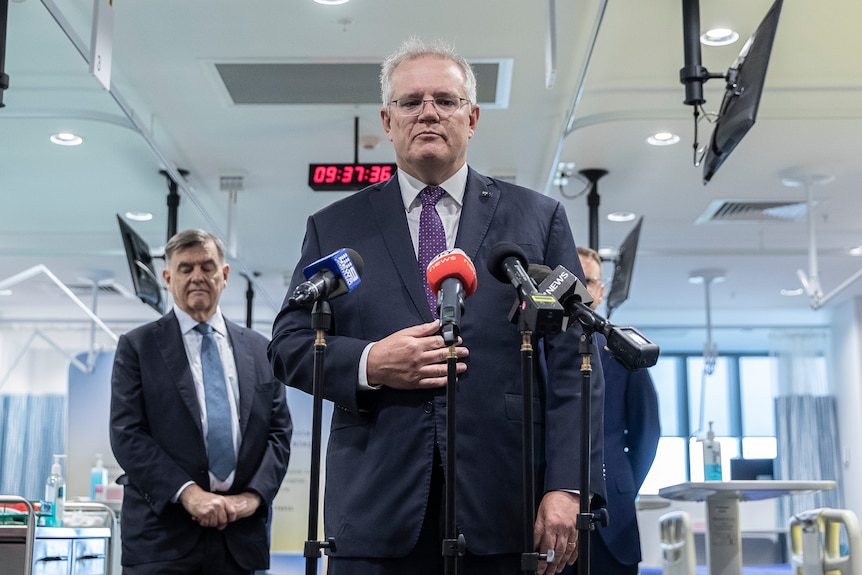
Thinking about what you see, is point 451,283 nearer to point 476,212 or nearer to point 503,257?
point 503,257

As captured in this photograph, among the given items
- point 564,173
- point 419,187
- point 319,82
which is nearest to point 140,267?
point 319,82

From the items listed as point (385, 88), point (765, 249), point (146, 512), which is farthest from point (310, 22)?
point (765, 249)

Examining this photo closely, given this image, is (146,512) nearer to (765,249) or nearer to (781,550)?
(765,249)

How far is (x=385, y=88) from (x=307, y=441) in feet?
24.0

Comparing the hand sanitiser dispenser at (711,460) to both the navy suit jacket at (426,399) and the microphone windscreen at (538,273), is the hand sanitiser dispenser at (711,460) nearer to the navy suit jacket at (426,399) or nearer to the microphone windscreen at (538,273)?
the navy suit jacket at (426,399)

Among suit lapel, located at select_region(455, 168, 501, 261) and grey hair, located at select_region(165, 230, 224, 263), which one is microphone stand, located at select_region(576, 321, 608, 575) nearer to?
suit lapel, located at select_region(455, 168, 501, 261)

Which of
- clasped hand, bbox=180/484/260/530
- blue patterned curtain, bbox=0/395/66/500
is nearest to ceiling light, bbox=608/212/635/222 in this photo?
clasped hand, bbox=180/484/260/530

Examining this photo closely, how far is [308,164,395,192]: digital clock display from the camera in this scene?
20.8 ft

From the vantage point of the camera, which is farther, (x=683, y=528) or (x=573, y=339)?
(x=683, y=528)

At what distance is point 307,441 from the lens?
9.03m

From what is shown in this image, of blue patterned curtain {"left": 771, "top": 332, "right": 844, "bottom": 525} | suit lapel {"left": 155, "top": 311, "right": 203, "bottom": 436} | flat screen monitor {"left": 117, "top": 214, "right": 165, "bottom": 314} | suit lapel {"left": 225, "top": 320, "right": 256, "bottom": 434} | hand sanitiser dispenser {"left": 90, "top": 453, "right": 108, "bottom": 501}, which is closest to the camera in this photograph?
suit lapel {"left": 155, "top": 311, "right": 203, "bottom": 436}

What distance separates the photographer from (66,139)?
21.6 feet

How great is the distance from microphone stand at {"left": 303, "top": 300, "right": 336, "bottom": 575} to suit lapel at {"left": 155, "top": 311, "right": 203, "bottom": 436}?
138 cm

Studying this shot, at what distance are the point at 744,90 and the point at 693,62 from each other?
0.24 meters
